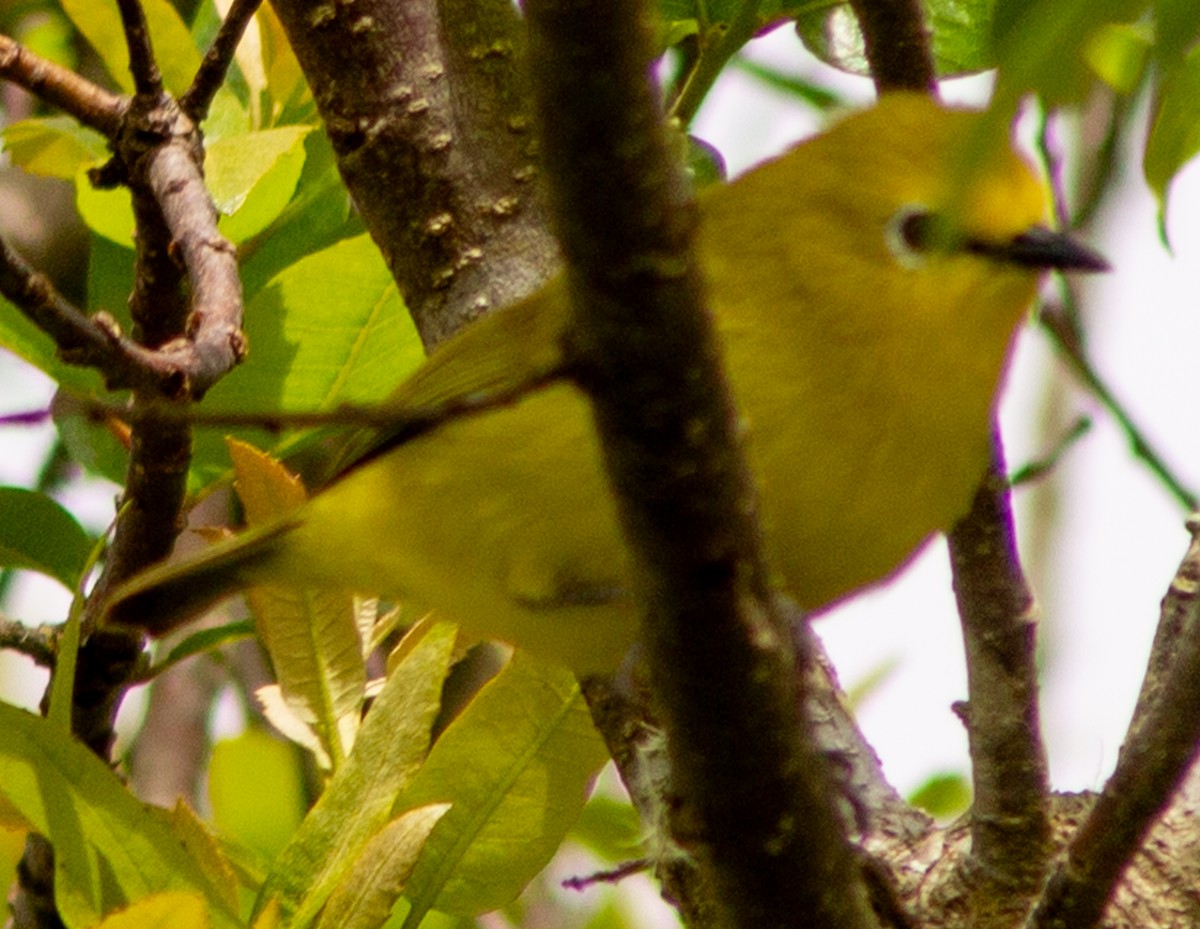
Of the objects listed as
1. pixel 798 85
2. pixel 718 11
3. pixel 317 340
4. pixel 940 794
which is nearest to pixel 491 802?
pixel 317 340

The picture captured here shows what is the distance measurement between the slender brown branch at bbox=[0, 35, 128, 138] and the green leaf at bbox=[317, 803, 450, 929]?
1.26 metres

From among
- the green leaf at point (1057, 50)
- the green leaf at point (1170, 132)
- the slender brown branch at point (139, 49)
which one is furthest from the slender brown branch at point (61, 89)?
the green leaf at point (1057, 50)

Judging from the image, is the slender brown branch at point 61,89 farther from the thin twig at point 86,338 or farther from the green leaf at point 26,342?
the thin twig at point 86,338

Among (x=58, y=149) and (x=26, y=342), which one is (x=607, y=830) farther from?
(x=58, y=149)

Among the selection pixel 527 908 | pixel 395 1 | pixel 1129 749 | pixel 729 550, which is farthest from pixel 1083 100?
pixel 527 908

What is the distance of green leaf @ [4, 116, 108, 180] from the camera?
294cm

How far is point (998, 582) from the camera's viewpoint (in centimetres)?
246

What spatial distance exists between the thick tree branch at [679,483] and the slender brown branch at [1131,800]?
0.22 meters

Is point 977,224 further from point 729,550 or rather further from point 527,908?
point 527,908

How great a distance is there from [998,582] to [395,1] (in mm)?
1507

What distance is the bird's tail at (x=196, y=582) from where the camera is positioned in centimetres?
275

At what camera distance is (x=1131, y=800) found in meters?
1.64

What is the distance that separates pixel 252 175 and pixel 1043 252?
1255 mm

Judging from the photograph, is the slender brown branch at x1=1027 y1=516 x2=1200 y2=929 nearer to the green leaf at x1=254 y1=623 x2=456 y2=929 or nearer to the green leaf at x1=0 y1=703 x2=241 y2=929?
the green leaf at x1=254 y1=623 x2=456 y2=929
